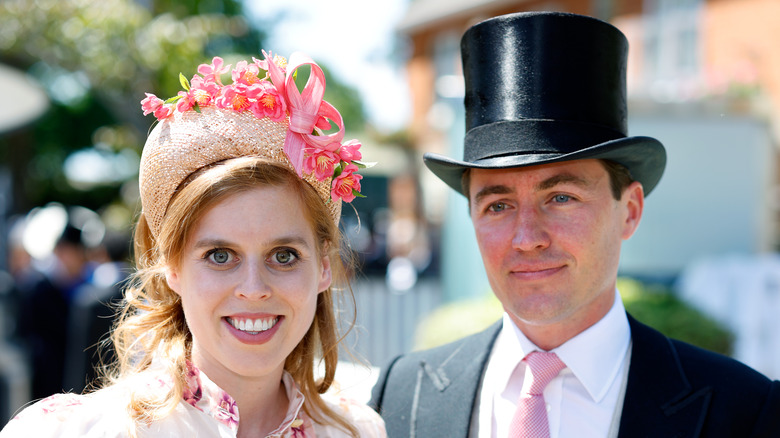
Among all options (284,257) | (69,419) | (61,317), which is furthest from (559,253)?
(61,317)

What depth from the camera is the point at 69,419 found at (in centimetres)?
166

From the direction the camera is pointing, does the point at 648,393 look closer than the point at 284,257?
No

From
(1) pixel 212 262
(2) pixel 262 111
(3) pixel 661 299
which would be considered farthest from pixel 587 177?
(3) pixel 661 299

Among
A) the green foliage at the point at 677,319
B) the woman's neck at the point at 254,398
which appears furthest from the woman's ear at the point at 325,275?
the green foliage at the point at 677,319

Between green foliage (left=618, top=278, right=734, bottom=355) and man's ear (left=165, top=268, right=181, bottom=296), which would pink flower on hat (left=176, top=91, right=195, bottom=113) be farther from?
green foliage (left=618, top=278, right=734, bottom=355)

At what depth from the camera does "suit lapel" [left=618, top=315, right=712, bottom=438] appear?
1927mm

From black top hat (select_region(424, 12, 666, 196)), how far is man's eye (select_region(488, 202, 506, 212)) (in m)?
0.14

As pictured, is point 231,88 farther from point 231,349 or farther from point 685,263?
point 685,263

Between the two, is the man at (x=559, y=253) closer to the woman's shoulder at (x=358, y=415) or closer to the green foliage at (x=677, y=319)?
the woman's shoulder at (x=358, y=415)

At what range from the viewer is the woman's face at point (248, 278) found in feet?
5.69

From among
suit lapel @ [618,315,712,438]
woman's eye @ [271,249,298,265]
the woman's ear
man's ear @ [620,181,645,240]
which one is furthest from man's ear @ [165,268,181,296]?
man's ear @ [620,181,645,240]

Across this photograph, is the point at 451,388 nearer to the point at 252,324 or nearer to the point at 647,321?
the point at 252,324

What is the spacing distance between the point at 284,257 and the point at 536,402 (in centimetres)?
84

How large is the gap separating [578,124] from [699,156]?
493 centimetres
